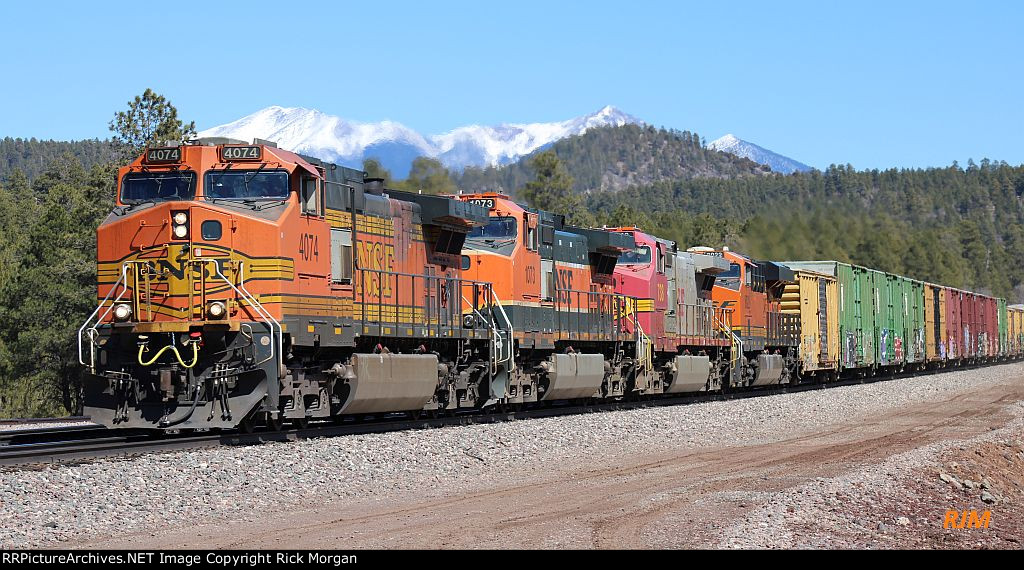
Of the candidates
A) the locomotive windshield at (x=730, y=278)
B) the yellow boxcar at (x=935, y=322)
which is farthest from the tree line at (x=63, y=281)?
the yellow boxcar at (x=935, y=322)

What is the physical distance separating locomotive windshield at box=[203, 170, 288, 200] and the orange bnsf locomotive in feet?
0.04

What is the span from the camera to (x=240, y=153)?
16.1 meters

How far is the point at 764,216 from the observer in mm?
59719

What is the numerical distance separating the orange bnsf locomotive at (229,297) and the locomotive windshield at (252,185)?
0.01 meters

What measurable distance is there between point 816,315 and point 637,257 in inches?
513

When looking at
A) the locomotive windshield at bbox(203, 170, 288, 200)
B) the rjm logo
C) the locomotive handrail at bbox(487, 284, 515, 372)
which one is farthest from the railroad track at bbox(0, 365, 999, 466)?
the rjm logo

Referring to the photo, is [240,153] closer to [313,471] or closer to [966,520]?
[313,471]

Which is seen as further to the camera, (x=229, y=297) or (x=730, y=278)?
(x=730, y=278)

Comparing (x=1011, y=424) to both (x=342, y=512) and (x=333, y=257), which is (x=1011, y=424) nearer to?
(x=333, y=257)

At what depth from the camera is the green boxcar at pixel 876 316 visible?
140ft

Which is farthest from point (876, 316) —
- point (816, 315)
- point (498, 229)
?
point (498, 229)

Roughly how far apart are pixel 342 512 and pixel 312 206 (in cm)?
638

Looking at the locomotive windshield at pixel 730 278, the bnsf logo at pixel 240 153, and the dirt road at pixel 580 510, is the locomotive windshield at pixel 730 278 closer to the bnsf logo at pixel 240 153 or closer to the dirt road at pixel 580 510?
the dirt road at pixel 580 510

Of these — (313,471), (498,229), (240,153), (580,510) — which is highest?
(240,153)
